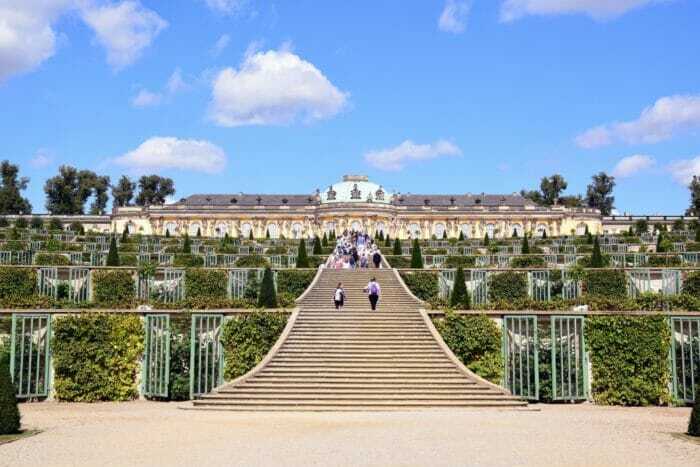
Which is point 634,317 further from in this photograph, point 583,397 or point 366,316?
point 366,316

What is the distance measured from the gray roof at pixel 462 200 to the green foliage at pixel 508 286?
64.7m

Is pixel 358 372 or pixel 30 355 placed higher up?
pixel 30 355

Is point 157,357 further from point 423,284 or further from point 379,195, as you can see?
point 379,195

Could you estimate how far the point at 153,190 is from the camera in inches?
3797

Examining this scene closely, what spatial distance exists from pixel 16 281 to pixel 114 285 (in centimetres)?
321

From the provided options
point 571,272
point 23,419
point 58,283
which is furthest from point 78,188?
point 23,419

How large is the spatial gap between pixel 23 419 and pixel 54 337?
157 inches

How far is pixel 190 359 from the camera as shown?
18.3m

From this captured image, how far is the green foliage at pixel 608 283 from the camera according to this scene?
27.4m

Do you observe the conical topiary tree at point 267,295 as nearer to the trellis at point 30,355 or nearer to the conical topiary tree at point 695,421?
the trellis at point 30,355

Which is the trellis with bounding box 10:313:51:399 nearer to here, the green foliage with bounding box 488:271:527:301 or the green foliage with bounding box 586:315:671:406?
the green foliage with bounding box 586:315:671:406

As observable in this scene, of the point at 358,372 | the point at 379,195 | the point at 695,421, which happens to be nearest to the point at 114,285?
the point at 358,372

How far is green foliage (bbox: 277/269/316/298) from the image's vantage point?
96.4 ft

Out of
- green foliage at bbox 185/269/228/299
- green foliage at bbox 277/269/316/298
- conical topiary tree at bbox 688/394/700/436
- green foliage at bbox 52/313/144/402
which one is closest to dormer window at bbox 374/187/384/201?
green foliage at bbox 277/269/316/298
